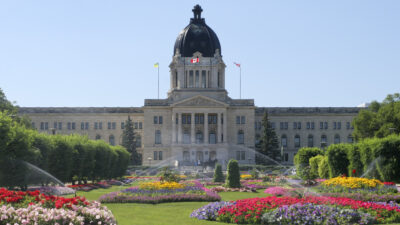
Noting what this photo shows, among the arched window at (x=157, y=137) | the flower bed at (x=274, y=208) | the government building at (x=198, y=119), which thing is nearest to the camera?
the flower bed at (x=274, y=208)

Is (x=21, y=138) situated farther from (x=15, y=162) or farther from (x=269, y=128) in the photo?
(x=269, y=128)

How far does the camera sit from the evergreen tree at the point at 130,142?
10423 centimetres

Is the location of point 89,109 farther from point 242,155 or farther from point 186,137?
point 242,155

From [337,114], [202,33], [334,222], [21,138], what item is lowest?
[334,222]

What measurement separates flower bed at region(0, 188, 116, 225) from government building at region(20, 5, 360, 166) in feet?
271

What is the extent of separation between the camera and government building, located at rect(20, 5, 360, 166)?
353 feet

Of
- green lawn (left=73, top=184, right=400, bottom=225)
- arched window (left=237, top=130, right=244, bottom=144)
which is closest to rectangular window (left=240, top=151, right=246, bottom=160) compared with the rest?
arched window (left=237, top=130, right=244, bottom=144)

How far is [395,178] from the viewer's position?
39125 mm

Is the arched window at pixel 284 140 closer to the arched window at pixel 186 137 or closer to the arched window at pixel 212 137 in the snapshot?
the arched window at pixel 212 137

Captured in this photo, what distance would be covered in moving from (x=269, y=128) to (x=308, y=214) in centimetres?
8534

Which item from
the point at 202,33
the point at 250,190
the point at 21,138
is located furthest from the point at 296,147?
the point at 21,138

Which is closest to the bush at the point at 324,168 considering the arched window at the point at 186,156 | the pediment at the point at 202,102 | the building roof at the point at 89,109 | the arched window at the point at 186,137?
the pediment at the point at 202,102

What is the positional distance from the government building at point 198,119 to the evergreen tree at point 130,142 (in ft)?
8.26

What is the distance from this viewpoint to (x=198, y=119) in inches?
4321
